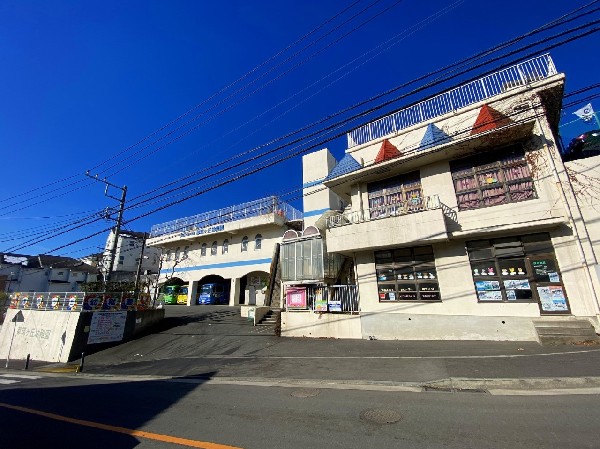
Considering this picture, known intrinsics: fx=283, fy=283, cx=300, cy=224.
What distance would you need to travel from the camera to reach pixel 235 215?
30984 millimetres

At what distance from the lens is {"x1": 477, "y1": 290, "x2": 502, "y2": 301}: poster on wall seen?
11359mm

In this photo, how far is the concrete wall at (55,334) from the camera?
16.4 metres

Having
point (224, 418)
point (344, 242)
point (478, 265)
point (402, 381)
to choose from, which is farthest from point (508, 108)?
point (224, 418)

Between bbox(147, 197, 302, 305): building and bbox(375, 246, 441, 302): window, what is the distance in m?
12.1

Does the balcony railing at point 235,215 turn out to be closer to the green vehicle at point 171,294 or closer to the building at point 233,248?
the building at point 233,248

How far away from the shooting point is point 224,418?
5230mm

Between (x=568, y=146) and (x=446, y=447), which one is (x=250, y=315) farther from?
(x=568, y=146)

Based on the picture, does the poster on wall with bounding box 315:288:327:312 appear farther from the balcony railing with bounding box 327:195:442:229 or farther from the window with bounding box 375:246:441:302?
the balcony railing with bounding box 327:195:442:229

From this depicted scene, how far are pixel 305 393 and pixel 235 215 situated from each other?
25919 millimetres

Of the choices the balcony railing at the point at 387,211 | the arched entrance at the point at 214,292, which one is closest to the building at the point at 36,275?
the arched entrance at the point at 214,292

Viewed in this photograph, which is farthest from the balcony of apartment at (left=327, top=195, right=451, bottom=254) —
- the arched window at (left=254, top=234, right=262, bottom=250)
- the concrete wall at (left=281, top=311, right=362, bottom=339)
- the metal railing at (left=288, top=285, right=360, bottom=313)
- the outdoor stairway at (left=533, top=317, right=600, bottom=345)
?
the arched window at (left=254, top=234, right=262, bottom=250)

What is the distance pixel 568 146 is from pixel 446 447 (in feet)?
56.9

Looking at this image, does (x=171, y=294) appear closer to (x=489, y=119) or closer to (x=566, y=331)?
(x=489, y=119)

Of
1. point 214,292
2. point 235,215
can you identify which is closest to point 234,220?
point 235,215
